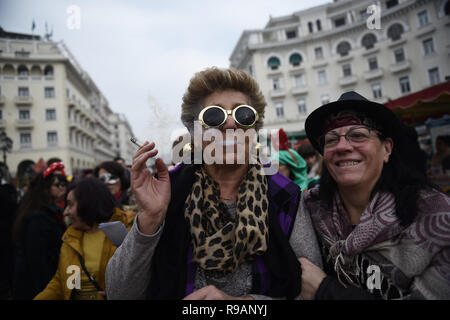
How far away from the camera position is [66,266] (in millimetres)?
2158

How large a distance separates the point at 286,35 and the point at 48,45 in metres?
31.2

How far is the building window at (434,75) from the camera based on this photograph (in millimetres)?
25627

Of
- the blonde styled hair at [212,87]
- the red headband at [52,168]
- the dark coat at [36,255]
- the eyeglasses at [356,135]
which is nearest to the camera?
the eyeglasses at [356,135]

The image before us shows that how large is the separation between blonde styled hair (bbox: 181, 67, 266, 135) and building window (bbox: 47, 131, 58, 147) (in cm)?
3646

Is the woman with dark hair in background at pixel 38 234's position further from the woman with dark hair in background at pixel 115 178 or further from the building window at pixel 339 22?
the building window at pixel 339 22

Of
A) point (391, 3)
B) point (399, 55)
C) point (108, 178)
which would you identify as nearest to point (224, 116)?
point (108, 178)

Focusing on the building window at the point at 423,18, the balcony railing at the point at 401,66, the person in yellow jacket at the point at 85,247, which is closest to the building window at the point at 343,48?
the balcony railing at the point at 401,66

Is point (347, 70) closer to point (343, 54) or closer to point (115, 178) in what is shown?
point (343, 54)

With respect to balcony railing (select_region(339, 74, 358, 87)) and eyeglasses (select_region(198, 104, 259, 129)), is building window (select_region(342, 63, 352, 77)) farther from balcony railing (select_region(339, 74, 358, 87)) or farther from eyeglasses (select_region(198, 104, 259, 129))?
eyeglasses (select_region(198, 104, 259, 129))

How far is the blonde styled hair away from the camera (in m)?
1.76

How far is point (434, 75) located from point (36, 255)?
34.4m

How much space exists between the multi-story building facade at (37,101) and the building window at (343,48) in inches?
1338

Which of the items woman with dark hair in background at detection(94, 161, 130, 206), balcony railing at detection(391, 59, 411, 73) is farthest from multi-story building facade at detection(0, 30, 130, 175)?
balcony railing at detection(391, 59, 411, 73)
